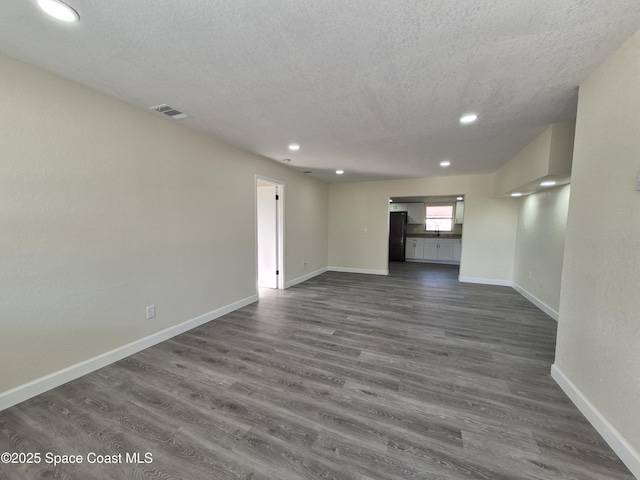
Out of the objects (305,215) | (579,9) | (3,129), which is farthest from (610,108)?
(305,215)

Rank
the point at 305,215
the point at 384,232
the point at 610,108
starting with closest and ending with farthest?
the point at 610,108 < the point at 305,215 < the point at 384,232

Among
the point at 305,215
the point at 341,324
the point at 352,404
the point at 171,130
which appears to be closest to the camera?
the point at 352,404

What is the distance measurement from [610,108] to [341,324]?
306 cm

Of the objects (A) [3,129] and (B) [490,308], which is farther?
(B) [490,308]

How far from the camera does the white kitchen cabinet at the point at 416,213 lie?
8820mm

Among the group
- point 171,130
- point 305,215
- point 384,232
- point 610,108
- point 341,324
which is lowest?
point 341,324

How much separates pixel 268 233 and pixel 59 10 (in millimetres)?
3855

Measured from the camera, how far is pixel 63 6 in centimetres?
125

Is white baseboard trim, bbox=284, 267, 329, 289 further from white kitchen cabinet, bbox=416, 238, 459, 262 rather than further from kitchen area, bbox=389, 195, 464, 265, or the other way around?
white kitchen cabinet, bbox=416, 238, 459, 262

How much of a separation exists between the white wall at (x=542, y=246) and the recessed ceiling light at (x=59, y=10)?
15.9 feet

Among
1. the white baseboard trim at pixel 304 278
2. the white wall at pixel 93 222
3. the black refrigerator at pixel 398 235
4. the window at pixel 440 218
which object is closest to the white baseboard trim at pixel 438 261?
the black refrigerator at pixel 398 235

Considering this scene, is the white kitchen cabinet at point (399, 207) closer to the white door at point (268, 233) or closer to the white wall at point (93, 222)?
the white door at point (268, 233)

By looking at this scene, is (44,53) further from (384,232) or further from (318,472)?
(384,232)

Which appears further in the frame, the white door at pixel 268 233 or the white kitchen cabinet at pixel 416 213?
the white kitchen cabinet at pixel 416 213
